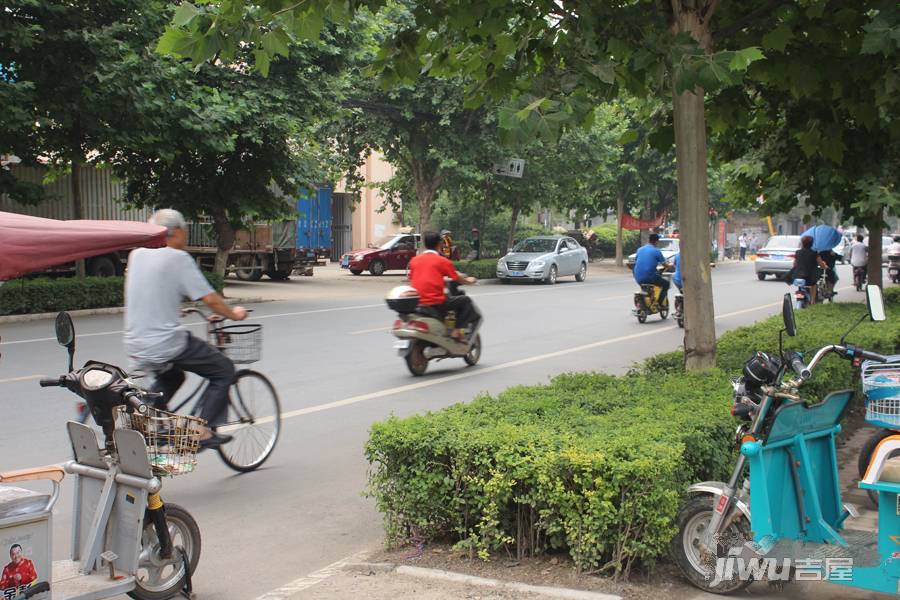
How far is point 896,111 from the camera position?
8.63 meters

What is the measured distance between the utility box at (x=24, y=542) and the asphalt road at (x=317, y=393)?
3.55ft

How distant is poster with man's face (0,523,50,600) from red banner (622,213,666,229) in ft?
147

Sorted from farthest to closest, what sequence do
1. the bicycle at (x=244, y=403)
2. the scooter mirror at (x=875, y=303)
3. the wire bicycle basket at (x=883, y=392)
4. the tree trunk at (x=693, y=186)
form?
the tree trunk at (x=693, y=186), the bicycle at (x=244, y=403), the wire bicycle basket at (x=883, y=392), the scooter mirror at (x=875, y=303)

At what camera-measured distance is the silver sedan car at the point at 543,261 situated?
3178 cm

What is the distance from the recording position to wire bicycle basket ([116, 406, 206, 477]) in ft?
15.9

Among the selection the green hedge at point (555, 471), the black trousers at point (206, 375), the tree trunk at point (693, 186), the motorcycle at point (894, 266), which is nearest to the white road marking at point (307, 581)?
the green hedge at point (555, 471)

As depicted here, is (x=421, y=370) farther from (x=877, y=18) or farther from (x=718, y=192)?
(x=718, y=192)

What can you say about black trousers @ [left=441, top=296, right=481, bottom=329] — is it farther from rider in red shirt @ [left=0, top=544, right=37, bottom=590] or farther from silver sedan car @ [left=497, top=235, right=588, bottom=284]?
silver sedan car @ [left=497, top=235, right=588, bottom=284]

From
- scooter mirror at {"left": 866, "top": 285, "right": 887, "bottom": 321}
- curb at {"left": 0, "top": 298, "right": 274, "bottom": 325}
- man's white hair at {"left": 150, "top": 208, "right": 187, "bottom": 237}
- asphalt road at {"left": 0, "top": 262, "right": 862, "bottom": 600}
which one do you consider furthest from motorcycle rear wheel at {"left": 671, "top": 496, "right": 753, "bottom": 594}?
curb at {"left": 0, "top": 298, "right": 274, "bottom": 325}

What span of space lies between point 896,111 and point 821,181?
377 centimetres

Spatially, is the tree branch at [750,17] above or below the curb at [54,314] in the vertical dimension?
above

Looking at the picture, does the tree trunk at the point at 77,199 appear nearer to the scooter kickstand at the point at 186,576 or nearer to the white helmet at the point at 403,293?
the white helmet at the point at 403,293

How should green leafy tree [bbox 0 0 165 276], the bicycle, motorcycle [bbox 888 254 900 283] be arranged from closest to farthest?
the bicycle
green leafy tree [bbox 0 0 165 276]
motorcycle [bbox 888 254 900 283]

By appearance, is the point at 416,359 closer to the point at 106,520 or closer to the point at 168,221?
the point at 168,221
